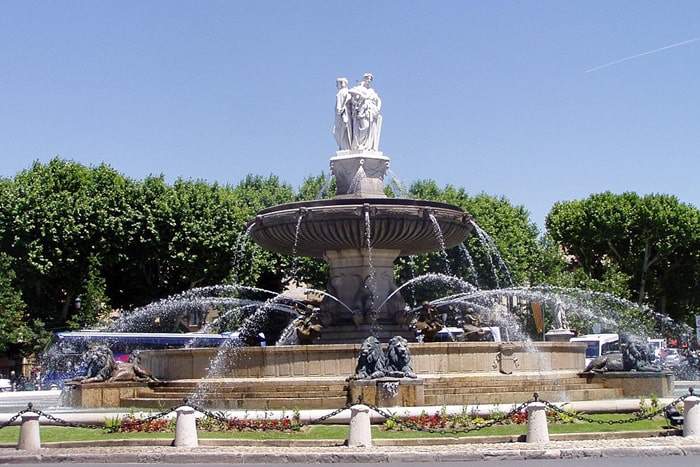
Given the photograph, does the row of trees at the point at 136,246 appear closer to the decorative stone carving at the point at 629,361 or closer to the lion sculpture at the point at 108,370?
the lion sculpture at the point at 108,370

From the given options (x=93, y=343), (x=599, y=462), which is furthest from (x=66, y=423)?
(x=93, y=343)

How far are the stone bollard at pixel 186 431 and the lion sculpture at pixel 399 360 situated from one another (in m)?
4.43

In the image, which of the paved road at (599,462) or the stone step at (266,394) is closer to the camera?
the paved road at (599,462)

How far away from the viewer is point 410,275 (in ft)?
158

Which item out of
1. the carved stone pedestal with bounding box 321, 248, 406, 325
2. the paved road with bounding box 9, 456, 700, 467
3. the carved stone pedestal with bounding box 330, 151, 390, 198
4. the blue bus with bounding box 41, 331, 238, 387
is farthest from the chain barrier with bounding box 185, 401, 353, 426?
the blue bus with bounding box 41, 331, 238, 387

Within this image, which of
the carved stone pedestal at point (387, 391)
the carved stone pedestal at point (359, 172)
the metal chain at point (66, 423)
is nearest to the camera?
the metal chain at point (66, 423)

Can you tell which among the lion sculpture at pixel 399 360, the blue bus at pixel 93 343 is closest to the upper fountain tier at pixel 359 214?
the lion sculpture at pixel 399 360

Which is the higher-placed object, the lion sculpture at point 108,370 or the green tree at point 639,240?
the green tree at point 639,240

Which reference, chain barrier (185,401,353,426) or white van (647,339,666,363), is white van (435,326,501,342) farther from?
chain barrier (185,401,353,426)

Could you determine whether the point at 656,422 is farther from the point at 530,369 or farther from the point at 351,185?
the point at 351,185

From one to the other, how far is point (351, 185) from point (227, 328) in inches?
942

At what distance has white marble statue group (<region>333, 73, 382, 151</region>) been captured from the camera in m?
25.5

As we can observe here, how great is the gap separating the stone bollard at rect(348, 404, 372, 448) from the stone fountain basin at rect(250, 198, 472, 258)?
8980 mm

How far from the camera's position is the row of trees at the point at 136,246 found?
47.0m
